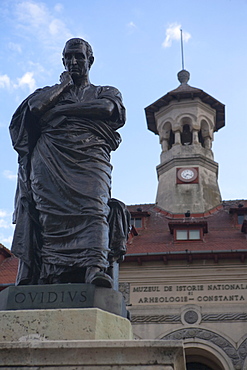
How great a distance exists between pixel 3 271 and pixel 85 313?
21689 millimetres

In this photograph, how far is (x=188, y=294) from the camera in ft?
74.0

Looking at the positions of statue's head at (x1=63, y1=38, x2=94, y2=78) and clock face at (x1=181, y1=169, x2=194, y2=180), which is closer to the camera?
statue's head at (x1=63, y1=38, x2=94, y2=78)

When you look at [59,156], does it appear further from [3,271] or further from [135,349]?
[3,271]

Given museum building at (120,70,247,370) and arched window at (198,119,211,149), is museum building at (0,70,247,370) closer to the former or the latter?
museum building at (120,70,247,370)

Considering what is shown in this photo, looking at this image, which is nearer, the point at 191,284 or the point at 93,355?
the point at 93,355

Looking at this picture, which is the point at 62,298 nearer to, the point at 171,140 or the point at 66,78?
the point at 66,78

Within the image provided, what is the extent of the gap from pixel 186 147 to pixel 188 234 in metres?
10.3

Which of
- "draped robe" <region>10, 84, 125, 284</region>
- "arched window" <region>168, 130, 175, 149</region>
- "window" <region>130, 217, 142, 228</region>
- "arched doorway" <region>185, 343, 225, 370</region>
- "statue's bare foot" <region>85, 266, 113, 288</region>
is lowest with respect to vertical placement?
"statue's bare foot" <region>85, 266, 113, 288</region>

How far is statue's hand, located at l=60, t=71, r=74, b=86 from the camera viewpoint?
17.7 feet

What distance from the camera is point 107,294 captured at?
4207 millimetres

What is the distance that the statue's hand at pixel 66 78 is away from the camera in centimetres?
540

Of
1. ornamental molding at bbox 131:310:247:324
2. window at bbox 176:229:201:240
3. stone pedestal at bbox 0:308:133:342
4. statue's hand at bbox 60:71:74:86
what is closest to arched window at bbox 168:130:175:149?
window at bbox 176:229:201:240

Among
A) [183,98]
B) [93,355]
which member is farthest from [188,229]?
[93,355]

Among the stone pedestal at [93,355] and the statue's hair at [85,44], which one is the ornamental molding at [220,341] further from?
the stone pedestal at [93,355]
